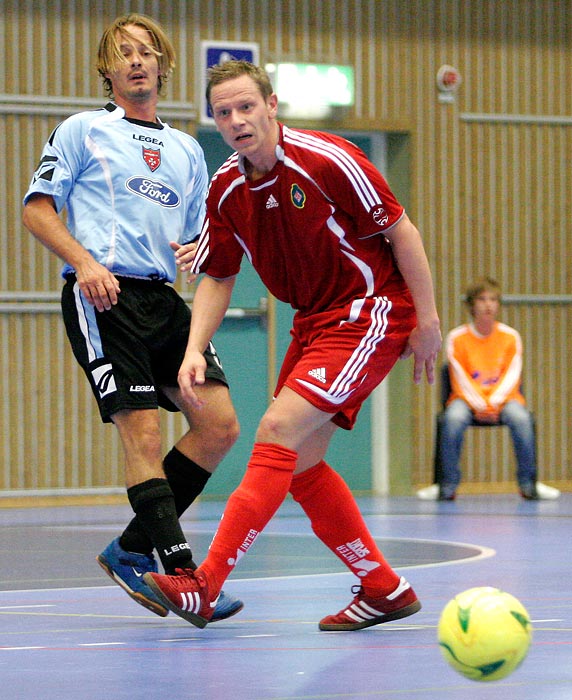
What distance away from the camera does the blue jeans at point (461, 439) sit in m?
10.3

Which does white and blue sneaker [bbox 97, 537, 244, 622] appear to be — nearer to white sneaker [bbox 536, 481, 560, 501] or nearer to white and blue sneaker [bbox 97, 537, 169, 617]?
white and blue sneaker [bbox 97, 537, 169, 617]

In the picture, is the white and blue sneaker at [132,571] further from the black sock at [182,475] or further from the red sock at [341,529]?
the red sock at [341,529]

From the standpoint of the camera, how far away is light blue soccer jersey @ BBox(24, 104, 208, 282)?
4.70 metres

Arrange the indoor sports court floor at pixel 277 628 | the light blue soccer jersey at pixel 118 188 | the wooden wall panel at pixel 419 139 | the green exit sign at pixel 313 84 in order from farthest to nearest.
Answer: the green exit sign at pixel 313 84
the wooden wall panel at pixel 419 139
the light blue soccer jersey at pixel 118 188
the indoor sports court floor at pixel 277 628

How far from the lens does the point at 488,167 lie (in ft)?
39.2

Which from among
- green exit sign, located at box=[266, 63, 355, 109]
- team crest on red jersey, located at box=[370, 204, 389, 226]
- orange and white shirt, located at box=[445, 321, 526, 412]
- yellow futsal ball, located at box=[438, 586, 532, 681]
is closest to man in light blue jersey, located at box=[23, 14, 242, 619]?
team crest on red jersey, located at box=[370, 204, 389, 226]

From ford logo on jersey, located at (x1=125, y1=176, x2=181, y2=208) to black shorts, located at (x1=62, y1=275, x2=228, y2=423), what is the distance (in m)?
0.27

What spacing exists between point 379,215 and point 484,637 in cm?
137

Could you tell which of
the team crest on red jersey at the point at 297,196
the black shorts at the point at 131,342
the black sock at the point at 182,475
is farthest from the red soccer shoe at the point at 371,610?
the team crest on red jersey at the point at 297,196

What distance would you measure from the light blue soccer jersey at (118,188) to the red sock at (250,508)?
0.93m

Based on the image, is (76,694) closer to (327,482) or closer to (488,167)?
(327,482)

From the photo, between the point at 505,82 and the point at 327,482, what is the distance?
822 cm

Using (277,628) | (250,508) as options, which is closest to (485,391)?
(277,628)

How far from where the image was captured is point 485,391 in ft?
34.3
